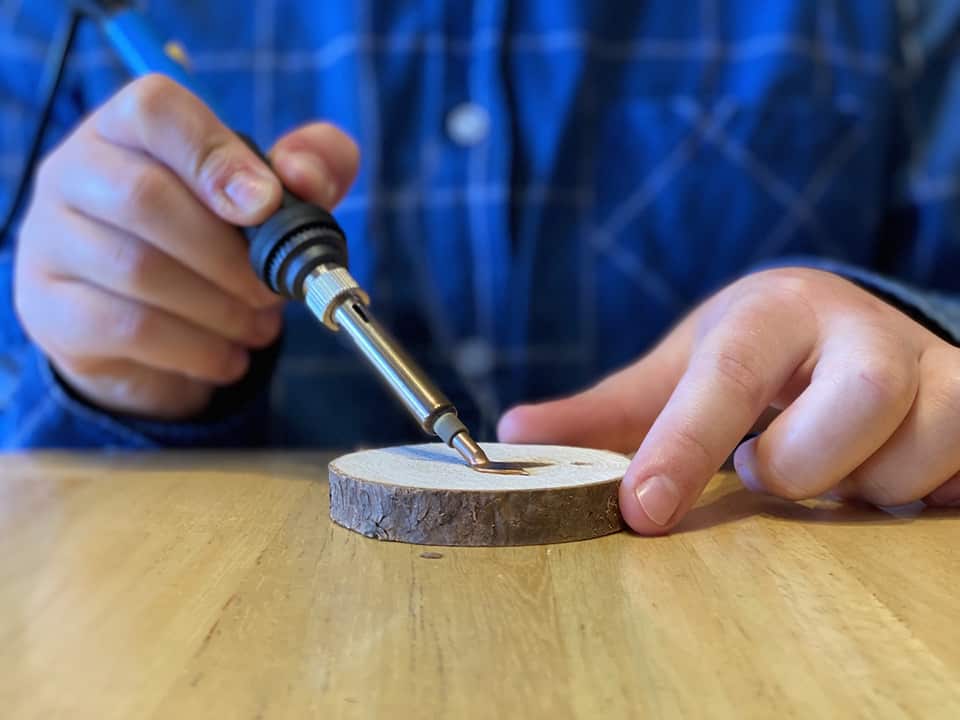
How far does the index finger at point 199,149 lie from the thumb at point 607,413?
0.68 feet

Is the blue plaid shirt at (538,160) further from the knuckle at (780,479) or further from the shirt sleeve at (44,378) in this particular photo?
the knuckle at (780,479)

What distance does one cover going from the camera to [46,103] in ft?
2.94

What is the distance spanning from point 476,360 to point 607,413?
0.36m

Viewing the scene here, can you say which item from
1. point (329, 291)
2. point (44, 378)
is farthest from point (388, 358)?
point (44, 378)

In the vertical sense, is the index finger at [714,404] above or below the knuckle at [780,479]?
above

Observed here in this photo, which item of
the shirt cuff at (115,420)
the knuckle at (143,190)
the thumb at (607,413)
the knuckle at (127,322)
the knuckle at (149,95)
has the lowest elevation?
the shirt cuff at (115,420)

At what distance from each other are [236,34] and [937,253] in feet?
2.58

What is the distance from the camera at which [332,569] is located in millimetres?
396

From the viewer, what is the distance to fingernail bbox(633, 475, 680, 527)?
0.44 meters

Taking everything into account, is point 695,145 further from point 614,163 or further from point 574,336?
point 574,336

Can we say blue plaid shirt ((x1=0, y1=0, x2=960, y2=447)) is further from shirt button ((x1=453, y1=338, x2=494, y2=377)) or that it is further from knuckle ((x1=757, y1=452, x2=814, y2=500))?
knuckle ((x1=757, y1=452, x2=814, y2=500))

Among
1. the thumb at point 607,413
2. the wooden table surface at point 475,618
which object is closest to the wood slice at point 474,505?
the wooden table surface at point 475,618

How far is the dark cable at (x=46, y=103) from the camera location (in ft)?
2.74

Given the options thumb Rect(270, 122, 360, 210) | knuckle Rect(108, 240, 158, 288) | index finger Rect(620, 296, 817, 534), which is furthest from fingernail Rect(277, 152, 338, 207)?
index finger Rect(620, 296, 817, 534)
